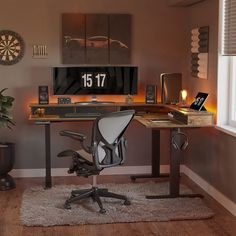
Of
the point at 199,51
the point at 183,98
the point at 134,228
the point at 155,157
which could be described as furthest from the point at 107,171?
the point at 134,228

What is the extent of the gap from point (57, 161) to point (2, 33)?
62.8 inches

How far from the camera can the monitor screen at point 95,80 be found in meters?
5.68

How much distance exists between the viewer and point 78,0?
570cm

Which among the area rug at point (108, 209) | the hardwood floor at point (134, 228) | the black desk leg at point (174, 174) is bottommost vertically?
the hardwood floor at point (134, 228)

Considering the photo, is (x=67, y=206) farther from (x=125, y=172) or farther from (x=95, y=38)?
(x=95, y=38)

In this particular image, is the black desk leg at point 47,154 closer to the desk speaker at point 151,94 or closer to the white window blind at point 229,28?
the desk speaker at point 151,94

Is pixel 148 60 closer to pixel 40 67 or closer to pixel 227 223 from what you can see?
pixel 40 67

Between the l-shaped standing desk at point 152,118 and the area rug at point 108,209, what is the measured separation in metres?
0.24

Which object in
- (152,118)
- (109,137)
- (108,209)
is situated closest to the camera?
(109,137)

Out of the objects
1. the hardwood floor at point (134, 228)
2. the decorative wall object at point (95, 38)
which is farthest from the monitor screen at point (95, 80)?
the hardwood floor at point (134, 228)

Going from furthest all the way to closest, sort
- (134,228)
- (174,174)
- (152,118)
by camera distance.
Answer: (152,118) → (174,174) → (134,228)

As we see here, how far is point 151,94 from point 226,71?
116cm

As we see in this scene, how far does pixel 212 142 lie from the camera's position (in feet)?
16.6

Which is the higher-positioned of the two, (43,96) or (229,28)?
(229,28)
